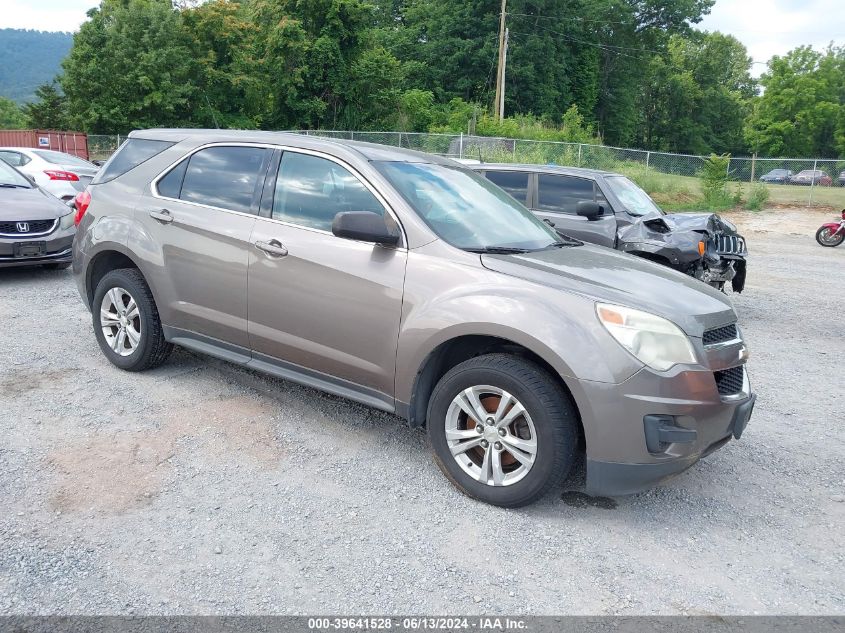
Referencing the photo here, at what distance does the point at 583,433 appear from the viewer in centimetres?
344

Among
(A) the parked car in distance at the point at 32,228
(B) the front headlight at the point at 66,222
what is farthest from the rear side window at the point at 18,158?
(B) the front headlight at the point at 66,222

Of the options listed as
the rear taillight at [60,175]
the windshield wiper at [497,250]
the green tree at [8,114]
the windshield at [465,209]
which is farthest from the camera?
the green tree at [8,114]

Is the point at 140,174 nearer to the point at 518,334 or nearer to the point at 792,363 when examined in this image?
the point at 518,334

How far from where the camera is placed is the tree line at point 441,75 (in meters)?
35.6

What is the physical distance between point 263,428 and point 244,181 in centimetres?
160

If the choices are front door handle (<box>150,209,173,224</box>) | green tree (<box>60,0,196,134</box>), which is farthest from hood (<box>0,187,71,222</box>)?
green tree (<box>60,0,196,134</box>)

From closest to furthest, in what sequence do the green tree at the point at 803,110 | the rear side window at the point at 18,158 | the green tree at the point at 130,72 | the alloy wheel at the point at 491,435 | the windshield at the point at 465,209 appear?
the alloy wheel at the point at 491,435
the windshield at the point at 465,209
the rear side window at the point at 18,158
the green tree at the point at 130,72
the green tree at the point at 803,110

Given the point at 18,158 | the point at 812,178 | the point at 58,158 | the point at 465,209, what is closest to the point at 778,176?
the point at 812,178

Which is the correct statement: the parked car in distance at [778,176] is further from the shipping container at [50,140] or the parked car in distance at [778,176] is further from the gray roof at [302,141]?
the shipping container at [50,140]

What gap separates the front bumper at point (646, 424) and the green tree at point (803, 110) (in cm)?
7191

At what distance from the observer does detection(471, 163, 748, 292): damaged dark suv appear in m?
8.04

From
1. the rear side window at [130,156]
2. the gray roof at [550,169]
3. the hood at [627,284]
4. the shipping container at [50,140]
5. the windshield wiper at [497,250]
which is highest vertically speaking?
the shipping container at [50,140]

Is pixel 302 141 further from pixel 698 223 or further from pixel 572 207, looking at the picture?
pixel 698 223

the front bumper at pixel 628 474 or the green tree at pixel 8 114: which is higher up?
the green tree at pixel 8 114
